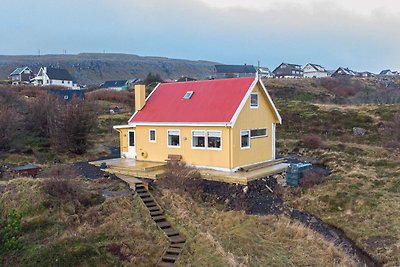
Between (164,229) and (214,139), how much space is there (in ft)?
21.3

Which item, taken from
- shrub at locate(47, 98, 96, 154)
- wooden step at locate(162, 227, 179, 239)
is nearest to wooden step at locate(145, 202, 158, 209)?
wooden step at locate(162, 227, 179, 239)

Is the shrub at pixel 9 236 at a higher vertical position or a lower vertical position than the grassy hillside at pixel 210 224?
higher

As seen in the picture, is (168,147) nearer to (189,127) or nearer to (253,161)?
(189,127)

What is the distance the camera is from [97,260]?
10812 mm

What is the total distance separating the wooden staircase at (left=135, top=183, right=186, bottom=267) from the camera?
11195 millimetres

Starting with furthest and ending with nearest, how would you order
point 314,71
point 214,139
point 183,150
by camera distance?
point 314,71 < point 183,150 < point 214,139

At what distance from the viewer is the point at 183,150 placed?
1923 cm

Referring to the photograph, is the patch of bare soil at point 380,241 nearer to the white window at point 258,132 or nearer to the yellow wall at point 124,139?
the white window at point 258,132

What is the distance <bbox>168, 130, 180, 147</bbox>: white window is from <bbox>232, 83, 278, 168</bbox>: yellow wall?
10.4 ft

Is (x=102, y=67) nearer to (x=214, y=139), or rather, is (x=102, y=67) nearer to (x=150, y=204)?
(x=214, y=139)

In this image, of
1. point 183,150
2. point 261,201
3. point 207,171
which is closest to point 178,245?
point 261,201

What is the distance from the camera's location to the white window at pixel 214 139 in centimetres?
1806

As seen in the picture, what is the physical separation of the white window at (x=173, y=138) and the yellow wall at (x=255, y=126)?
317 cm

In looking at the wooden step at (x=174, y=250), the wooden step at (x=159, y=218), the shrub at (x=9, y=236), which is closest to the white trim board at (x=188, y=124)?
the wooden step at (x=159, y=218)
